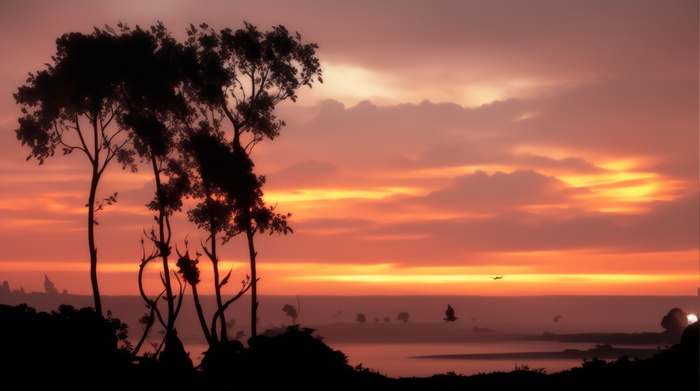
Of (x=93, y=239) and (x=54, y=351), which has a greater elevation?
(x=93, y=239)

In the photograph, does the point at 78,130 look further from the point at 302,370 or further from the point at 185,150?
the point at 302,370

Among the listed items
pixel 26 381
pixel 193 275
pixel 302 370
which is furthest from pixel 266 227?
pixel 26 381

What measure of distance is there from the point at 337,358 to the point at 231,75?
63.0 ft

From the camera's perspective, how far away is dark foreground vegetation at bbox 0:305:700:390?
103ft

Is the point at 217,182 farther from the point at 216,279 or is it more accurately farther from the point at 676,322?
the point at 676,322

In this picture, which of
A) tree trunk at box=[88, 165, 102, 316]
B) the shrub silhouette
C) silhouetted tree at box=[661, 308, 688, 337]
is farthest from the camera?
silhouetted tree at box=[661, 308, 688, 337]

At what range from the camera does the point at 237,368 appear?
3772cm

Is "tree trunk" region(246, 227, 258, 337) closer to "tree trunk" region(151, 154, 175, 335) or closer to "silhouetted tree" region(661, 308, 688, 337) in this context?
"tree trunk" region(151, 154, 175, 335)

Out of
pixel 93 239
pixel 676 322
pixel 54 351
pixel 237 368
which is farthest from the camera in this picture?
pixel 676 322

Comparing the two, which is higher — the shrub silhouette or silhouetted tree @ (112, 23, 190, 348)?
silhouetted tree @ (112, 23, 190, 348)

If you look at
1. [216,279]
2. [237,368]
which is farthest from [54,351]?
[216,279]

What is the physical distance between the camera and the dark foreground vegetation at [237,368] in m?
31.4

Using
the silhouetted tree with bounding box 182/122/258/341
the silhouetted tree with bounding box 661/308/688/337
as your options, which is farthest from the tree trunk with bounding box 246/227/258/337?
the silhouetted tree with bounding box 661/308/688/337

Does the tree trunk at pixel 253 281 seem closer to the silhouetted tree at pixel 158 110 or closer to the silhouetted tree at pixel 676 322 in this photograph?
the silhouetted tree at pixel 158 110
